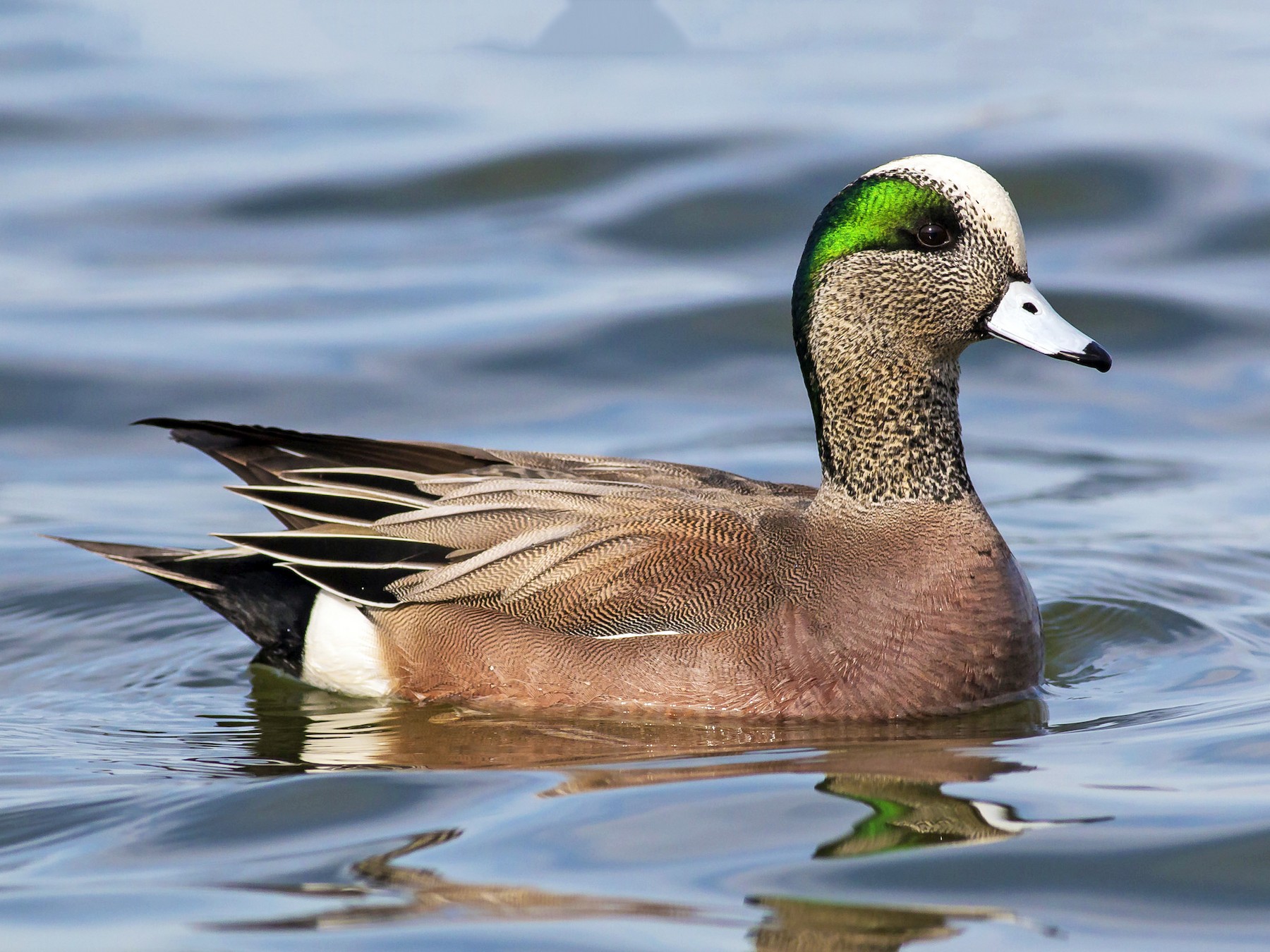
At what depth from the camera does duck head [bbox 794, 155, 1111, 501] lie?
456 cm

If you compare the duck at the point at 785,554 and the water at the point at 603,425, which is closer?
the water at the point at 603,425

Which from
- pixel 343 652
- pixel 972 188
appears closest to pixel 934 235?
pixel 972 188

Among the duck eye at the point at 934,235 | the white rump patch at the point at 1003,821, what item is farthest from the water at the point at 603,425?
the duck eye at the point at 934,235

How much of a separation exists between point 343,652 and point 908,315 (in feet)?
5.63

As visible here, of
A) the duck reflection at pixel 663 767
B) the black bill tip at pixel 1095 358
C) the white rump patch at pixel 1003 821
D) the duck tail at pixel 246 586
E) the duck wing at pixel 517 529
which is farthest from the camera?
the duck tail at pixel 246 586

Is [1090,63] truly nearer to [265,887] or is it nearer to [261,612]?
[261,612]

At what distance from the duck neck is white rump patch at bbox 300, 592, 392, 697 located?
1.27 metres

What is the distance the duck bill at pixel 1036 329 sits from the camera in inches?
Answer: 176

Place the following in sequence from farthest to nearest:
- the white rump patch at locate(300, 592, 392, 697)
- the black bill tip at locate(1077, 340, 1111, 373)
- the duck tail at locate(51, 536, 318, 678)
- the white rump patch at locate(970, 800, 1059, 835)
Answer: the duck tail at locate(51, 536, 318, 678) < the white rump patch at locate(300, 592, 392, 697) < the black bill tip at locate(1077, 340, 1111, 373) < the white rump patch at locate(970, 800, 1059, 835)

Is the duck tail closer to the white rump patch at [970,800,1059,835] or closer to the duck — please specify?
the duck

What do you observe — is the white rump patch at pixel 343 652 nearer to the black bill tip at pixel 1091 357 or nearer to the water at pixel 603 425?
the water at pixel 603 425

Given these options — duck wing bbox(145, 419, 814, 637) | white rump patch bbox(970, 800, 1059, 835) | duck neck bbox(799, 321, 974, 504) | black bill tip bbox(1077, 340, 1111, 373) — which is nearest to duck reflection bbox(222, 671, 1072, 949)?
white rump patch bbox(970, 800, 1059, 835)

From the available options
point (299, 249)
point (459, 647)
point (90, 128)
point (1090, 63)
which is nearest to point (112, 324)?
point (299, 249)

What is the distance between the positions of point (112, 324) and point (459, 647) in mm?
4725
